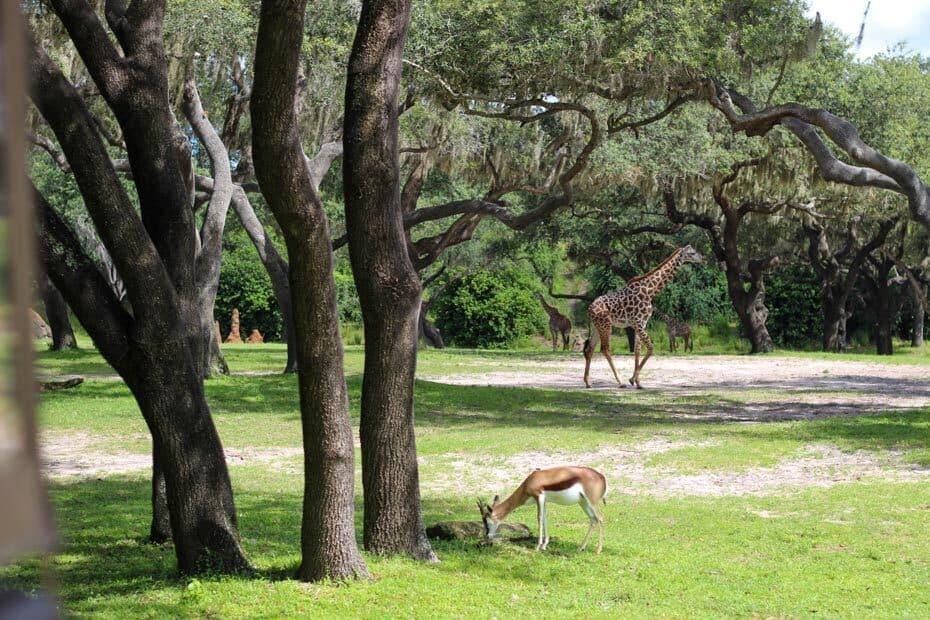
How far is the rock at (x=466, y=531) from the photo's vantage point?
7105mm

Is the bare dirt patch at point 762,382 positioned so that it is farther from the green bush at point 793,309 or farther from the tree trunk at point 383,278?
the green bush at point 793,309

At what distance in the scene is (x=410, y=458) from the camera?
621cm

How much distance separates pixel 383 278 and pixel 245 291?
36.2 metres

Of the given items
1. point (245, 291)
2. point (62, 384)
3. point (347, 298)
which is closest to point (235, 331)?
point (245, 291)

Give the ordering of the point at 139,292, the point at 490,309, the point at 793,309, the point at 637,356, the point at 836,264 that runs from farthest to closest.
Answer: the point at 490,309 < the point at 793,309 < the point at 836,264 < the point at 637,356 < the point at 139,292

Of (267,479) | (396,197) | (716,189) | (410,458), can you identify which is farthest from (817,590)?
(716,189)

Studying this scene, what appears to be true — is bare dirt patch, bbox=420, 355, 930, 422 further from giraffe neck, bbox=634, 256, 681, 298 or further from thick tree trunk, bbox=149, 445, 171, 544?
thick tree trunk, bbox=149, 445, 171, 544

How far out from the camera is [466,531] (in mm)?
7133

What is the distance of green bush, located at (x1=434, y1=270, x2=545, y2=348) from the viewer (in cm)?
4031

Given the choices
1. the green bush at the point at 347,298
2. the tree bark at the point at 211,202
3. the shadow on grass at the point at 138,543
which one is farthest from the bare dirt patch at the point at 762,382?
the green bush at the point at 347,298

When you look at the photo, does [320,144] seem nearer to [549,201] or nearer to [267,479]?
[549,201]

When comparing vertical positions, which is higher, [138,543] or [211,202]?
[211,202]

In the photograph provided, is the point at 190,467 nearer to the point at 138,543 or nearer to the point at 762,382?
the point at 138,543

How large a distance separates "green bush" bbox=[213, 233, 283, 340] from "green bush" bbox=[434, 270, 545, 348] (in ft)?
22.5
